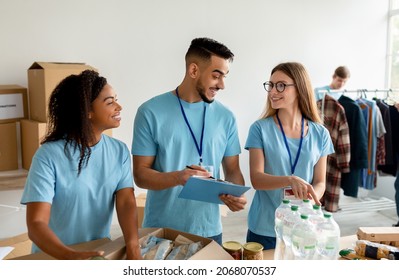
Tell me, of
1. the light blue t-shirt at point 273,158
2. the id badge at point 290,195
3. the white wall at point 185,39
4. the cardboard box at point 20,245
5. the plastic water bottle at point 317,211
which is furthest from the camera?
the white wall at point 185,39

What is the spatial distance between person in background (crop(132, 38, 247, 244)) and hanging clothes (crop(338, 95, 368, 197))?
2.45m

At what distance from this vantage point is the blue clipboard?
56.5 inches

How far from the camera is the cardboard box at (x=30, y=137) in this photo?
3115mm

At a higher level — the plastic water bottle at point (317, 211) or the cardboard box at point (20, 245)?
the plastic water bottle at point (317, 211)

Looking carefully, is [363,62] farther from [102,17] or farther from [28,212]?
[28,212]

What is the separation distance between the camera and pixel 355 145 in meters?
3.98

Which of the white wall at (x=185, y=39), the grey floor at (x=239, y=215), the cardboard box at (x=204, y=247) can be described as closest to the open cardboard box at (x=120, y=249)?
the cardboard box at (x=204, y=247)

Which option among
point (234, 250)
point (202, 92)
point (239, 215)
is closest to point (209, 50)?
point (202, 92)

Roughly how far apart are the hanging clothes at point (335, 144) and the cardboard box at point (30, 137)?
96.4 inches

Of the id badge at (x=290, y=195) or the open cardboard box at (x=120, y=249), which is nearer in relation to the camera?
the open cardboard box at (x=120, y=249)

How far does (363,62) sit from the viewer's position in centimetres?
505

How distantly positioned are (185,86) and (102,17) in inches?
86.4

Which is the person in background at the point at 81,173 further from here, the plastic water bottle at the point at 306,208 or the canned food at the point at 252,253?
the plastic water bottle at the point at 306,208

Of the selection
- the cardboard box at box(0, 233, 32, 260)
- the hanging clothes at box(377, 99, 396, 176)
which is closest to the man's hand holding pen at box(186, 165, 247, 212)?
the cardboard box at box(0, 233, 32, 260)
